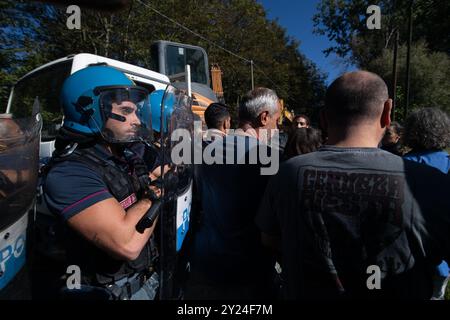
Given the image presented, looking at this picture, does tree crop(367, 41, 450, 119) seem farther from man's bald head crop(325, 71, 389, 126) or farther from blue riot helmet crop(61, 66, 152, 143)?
blue riot helmet crop(61, 66, 152, 143)

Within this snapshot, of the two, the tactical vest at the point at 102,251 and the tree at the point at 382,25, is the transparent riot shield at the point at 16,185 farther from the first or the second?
the tree at the point at 382,25

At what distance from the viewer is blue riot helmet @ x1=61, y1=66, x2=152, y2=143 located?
1.58 metres

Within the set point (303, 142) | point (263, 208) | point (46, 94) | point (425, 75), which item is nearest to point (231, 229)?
point (263, 208)

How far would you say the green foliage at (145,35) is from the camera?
8609 millimetres

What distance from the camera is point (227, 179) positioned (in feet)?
5.59

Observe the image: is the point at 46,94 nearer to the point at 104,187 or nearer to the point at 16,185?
the point at 16,185

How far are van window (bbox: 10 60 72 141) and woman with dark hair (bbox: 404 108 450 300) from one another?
3.73m

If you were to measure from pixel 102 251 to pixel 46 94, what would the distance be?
13.0ft

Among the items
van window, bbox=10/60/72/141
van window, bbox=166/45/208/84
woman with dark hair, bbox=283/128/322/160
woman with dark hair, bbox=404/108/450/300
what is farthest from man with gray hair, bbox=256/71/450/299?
van window, bbox=166/45/208/84

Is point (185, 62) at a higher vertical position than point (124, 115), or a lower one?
higher

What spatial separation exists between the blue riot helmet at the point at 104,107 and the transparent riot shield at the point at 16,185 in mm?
184

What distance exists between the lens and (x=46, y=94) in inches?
181

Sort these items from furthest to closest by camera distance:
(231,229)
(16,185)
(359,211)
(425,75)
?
(425,75) < (231,229) < (16,185) < (359,211)
